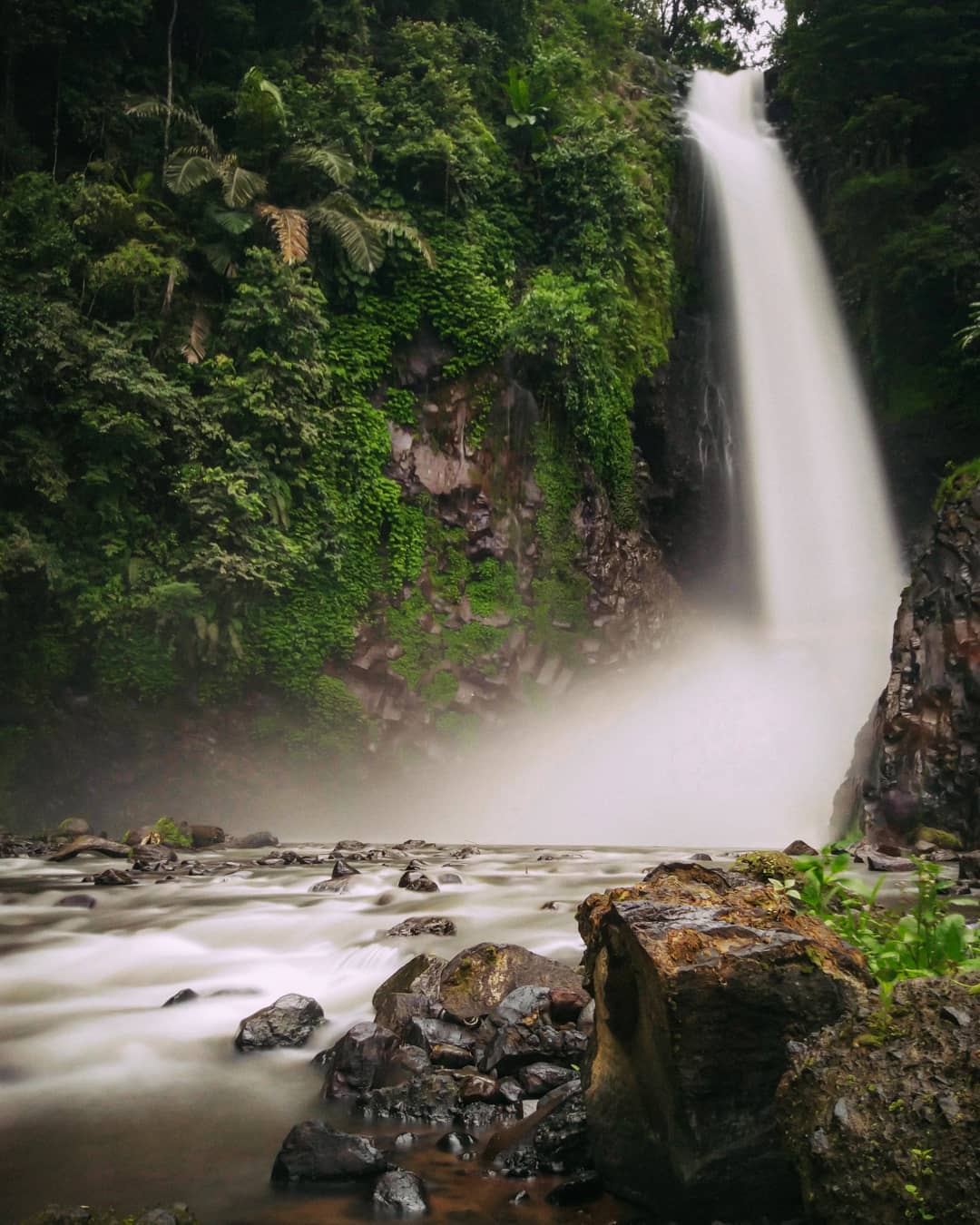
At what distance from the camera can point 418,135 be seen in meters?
17.2

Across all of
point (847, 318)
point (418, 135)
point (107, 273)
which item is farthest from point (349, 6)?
point (847, 318)

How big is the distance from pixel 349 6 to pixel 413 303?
625 cm

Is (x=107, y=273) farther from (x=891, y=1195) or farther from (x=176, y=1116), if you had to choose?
(x=891, y=1195)

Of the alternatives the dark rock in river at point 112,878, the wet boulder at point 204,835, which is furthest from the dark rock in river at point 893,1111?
the wet boulder at point 204,835

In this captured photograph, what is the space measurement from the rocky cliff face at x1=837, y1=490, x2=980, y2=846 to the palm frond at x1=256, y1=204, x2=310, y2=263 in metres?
10.5

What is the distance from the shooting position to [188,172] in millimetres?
15031

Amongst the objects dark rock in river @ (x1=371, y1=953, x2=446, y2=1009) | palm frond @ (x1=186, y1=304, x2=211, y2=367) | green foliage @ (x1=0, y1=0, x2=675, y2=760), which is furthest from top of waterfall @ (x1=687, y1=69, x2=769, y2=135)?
dark rock in river @ (x1=371, y1=953, x2=446, y2=1009)

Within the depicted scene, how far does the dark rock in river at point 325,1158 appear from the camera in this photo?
9.73 feet

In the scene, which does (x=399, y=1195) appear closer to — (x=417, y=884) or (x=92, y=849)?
(x=417, y=884)

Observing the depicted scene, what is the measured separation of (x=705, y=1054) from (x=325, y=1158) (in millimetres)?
1292

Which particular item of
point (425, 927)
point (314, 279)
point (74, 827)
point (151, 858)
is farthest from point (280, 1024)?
point (314, 279)

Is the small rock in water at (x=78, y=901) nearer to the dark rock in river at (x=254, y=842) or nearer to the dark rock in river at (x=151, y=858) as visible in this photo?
the dark rock in river at (x=151, y=858)

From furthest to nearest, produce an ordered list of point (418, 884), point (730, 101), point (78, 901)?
point (730, 101) < point (418, 884) < point (78, 901)

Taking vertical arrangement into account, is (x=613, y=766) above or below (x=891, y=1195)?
above
